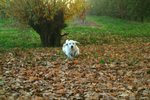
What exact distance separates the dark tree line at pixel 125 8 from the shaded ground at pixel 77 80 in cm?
3979

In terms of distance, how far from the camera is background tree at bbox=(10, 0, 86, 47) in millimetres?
24641

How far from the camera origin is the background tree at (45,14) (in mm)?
24641

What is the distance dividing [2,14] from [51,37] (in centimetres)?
358

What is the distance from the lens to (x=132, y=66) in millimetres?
13617

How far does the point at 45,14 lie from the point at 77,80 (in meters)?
14.0

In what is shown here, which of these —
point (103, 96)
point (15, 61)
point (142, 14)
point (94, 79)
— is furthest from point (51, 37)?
point (142, 14)

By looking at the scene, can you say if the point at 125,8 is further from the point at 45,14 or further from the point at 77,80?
the point at 77,80

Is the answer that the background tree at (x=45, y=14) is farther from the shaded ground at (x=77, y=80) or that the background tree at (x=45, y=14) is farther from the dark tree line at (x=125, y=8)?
the dark tree line at (x=125, y=8)

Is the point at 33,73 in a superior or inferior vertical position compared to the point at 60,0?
inferior

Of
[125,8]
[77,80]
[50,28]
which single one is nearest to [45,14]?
[50,28]

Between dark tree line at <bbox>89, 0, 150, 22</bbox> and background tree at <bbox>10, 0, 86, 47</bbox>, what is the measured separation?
29.3m

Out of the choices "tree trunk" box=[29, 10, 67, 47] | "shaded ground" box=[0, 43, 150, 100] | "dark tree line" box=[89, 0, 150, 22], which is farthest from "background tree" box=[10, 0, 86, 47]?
"dark tree line" box=[89, 0, 150, 22]

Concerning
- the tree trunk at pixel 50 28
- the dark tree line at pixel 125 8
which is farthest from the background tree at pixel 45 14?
the dark tree line at pixel 125 8

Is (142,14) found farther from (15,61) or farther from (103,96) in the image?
(103,96)
